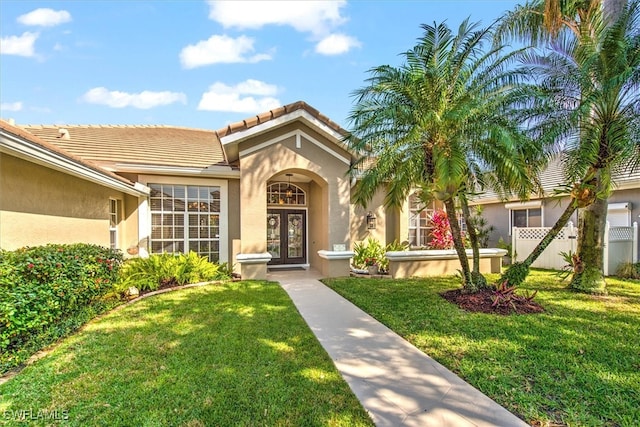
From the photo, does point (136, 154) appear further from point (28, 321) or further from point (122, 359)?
point (122, 359)

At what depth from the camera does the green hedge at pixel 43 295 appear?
4.43m

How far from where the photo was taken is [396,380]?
4191 mm

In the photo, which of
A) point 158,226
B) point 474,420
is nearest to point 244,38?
point 158,226

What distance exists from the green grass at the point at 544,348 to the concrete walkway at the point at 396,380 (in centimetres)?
26

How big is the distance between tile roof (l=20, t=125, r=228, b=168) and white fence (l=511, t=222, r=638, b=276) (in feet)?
48.8

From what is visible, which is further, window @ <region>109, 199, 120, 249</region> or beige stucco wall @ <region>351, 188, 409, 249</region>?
beige stucco wall @ <region>351, 188, 409, 249</region>

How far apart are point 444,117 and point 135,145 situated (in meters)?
12.3

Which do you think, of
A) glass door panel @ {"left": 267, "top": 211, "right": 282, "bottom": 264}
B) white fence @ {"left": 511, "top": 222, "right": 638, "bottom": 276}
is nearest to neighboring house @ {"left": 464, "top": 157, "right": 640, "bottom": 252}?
white fence @ {"left": 511, "top": 222, "right": 638, "bottom": 276}

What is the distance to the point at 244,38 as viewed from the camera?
1396 centimetres

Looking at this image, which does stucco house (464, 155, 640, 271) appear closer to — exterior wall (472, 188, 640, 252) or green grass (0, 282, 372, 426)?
exterior wall (472, 188, 640, 252)

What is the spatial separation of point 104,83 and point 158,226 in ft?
24.9

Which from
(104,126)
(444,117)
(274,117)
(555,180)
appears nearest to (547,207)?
(555,180)

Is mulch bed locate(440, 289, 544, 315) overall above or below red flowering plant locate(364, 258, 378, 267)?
below

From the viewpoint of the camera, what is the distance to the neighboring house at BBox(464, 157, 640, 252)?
12609mm
